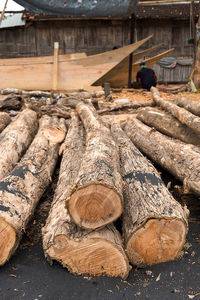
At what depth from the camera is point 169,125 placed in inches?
179

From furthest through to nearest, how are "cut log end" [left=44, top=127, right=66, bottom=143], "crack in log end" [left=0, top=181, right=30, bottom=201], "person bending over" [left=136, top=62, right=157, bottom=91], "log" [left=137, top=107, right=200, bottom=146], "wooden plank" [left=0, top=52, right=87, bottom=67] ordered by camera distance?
"person bending over" [left=136, top=62, right=157, bottom=91] → "wooden plank" [left=0, top=52, right=87, bottom=67] → "cut log end" [left=44, top=127, right=66, bottom=143] → "log" [left=137, top=107, right=200, bottom=146] → "crack in log end" [left=0, top=181, right=30, bottom=201]

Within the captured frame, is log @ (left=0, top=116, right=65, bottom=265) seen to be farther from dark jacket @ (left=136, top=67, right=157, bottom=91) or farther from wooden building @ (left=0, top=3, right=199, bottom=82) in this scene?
wooden building @ (left=0, top=3, right=199, bottom=82)

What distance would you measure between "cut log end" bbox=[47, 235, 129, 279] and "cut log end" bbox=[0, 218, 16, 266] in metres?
0.33

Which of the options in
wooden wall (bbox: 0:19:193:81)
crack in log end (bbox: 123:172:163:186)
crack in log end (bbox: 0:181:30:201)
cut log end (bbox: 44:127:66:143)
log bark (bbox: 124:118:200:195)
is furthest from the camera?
wooden wall (bbox: 0:19:193:81)

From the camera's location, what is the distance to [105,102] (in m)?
8.88

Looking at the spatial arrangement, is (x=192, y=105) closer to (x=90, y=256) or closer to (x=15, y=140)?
(x=15, y=140)

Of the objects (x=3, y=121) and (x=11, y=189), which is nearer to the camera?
(x=11, y=189)

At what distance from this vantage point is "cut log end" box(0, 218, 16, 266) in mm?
2285

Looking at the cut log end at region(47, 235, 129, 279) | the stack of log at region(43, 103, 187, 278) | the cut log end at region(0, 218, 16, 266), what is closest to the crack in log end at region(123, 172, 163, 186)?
the stack of log at region(43, 103, 187, 278)

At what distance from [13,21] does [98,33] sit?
4689mm

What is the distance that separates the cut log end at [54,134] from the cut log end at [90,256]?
2.57 metres

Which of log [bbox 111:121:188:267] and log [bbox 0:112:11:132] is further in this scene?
log [bbox 0:112:11:132]

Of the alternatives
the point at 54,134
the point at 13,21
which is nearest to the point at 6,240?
the point at 54,134

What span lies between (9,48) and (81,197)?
625 inches
